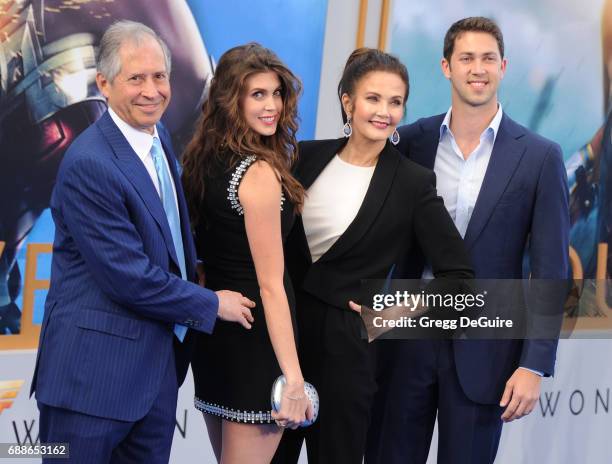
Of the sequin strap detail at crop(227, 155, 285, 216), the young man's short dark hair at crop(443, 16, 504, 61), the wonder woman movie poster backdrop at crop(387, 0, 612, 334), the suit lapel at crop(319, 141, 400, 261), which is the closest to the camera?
the sequin strap detail at crop(227, 155, 285, 216)

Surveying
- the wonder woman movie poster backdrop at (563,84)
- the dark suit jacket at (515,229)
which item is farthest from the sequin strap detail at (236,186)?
the wonder woman movie poster backdrop at (563,84)

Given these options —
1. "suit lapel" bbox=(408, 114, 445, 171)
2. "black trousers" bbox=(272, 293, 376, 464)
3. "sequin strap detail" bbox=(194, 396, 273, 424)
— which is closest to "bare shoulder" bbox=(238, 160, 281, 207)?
"black trousers" bbox=(272, 293, 376, 464)

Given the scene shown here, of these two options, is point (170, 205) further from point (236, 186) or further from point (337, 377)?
point (337, 377)

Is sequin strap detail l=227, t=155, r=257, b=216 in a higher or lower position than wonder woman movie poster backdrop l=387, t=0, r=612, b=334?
lower

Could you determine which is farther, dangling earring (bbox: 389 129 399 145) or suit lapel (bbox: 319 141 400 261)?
dangling earring (bbox: 389 129 399 145)

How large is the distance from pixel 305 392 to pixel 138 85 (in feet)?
2.84

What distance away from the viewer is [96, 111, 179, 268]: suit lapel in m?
2.05

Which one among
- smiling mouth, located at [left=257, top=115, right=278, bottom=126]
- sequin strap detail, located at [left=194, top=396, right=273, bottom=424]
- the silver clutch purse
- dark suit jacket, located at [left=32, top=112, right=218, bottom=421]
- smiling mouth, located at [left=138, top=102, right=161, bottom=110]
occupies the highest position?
smiling mouth, located at [left=257, top=115, right=278, bottom=126]

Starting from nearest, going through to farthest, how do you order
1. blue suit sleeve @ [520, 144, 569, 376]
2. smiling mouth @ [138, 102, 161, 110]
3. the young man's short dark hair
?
smiling mouth @ [138, 102, 161, 110] → blue suit sleeve @ [520, 144, 569, 376] → the young man's short dark hair

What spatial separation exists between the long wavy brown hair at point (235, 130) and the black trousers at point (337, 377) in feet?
1.11

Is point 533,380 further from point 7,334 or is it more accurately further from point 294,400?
point 7,334

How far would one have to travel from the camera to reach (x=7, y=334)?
3.28m

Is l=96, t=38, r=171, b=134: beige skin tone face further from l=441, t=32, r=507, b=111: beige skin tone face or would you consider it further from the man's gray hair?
l=441, t=32, r=507, b=111: beige skin tone face

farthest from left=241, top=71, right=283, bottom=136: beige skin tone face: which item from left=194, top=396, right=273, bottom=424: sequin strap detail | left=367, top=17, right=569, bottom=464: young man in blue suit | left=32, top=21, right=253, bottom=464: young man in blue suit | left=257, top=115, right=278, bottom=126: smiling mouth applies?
left=194, top=396, right=273, bottom=424: sequin strap detail
